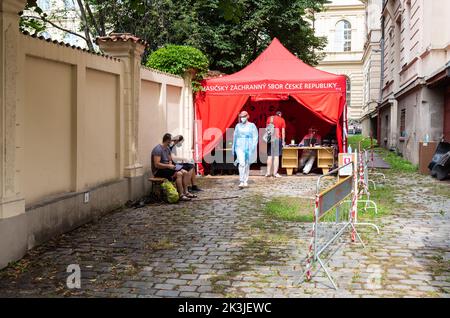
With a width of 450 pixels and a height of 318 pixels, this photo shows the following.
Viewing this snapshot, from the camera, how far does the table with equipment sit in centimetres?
1458

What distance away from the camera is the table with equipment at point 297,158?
Result: 1458 cm

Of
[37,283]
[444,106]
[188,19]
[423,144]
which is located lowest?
[37,283]

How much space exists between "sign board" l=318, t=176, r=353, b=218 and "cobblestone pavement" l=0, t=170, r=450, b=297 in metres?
0.63

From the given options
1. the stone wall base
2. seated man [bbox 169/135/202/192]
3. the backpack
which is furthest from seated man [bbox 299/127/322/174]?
the stone wall base

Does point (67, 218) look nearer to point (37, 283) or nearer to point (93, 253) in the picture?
point (93, 253)

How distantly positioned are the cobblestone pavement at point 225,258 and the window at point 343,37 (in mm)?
43450

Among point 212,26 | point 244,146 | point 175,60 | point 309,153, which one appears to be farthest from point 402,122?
point 175,60

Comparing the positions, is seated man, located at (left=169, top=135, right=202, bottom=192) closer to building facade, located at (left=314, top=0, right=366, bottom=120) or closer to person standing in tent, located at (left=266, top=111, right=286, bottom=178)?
person standing in tent, located at (left=266, top=111, right=286, bottom=178)

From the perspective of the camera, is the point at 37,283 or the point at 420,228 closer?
the point at 37,283

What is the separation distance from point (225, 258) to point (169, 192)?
157 inches

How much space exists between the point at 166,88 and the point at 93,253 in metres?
7.06

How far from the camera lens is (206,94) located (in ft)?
48.1

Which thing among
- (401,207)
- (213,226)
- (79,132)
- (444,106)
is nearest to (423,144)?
(444,106)

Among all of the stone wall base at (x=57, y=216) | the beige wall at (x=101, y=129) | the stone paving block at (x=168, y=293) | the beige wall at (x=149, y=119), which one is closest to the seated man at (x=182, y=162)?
the beige wall at (x=149, y=119)
